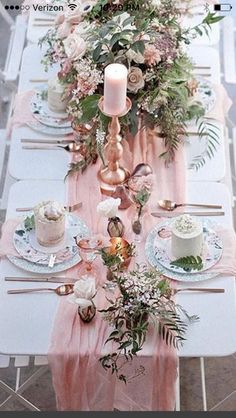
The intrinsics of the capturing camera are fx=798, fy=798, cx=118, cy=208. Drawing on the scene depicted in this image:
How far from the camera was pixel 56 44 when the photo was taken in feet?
10.0

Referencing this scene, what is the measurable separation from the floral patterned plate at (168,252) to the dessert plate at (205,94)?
0.64m

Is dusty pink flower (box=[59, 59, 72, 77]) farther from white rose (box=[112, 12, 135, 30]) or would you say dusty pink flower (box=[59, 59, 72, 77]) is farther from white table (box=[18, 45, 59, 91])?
white table (box=[18, 45, 59, 91])

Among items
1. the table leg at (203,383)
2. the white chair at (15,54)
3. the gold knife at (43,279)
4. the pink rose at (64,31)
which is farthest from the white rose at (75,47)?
the table leg at (203,383)

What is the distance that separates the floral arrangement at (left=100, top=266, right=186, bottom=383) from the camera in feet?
7.75

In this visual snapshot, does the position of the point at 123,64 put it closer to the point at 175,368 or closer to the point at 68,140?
the point at 68,140

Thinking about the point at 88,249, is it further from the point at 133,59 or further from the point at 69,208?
the point at 133,59

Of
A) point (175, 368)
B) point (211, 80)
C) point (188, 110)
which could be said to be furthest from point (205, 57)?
point (175, 368)

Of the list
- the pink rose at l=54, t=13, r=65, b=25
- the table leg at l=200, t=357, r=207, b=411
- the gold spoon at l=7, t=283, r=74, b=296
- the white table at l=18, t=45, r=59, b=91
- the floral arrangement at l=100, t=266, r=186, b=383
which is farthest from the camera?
the white table at l=18, t=45, r=59, b=91

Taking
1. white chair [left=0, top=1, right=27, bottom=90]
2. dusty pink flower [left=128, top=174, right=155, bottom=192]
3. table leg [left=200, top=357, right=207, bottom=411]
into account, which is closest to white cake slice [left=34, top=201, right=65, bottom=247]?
dusty pink flower [left=128, top=174, right=155, bottom=192]

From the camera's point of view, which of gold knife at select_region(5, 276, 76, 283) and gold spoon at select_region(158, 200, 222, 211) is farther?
gold spoon at select_region(158, 200, 222, 211)

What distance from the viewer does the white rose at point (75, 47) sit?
283 centimetres

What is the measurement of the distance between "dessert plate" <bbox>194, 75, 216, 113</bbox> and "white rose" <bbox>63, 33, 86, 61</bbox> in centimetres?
58

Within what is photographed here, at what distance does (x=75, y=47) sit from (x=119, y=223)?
0.66 m

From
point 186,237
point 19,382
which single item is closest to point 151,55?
point 186,237
